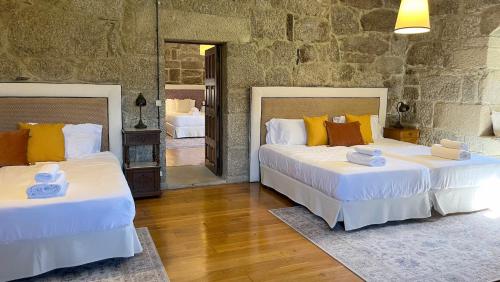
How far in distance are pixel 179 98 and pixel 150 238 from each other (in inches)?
276

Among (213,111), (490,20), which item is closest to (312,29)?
(213,111)

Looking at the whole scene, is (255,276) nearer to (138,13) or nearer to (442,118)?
(138,13)

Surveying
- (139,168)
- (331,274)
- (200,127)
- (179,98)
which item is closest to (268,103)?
(139,168)

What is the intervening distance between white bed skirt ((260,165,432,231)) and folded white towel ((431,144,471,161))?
63 cm

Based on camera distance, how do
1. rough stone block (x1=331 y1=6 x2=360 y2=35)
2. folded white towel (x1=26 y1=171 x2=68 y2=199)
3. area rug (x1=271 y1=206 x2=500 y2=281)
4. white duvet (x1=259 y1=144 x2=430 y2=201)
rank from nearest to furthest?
1. folded white towel (x1=26 y1=171 x2=68 y2=199)
2. area rug (x1=271 y1=206 x2=500 y2=281)
3. white duvet (x1=259 y1=144 x2=430 y2=201)
4. rough stone block (x1=331 y1=6 x2=360 y2=35)

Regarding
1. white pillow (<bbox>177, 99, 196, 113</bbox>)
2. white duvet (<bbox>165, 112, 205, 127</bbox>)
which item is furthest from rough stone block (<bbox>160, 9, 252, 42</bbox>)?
white pillow (<bbox>177, 99, 196, 113</bbox>)

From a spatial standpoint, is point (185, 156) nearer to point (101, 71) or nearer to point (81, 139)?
point (101, 71)

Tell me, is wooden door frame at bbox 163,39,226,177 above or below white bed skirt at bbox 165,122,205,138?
above

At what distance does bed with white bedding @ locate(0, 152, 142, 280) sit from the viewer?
242cm

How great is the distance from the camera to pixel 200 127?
9219mm

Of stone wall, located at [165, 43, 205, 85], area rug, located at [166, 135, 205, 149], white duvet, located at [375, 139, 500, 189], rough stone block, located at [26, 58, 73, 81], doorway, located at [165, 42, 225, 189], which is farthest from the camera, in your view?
stone wall, located at [165, 43, 205, 85]

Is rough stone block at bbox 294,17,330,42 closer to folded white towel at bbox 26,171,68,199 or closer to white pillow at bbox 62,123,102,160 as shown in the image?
white pillow at bbox 62,123,102,160

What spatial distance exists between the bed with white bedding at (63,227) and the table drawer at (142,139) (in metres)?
1.37

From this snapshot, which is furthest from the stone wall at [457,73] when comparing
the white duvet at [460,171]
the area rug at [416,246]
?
the area rug at [416,246]
